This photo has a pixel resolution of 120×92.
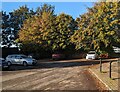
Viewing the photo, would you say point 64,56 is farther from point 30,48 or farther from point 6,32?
point 6,32

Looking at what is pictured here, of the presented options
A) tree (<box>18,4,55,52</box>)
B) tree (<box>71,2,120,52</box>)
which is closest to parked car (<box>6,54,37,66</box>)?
tree (<box>71,2,120,52</box>)

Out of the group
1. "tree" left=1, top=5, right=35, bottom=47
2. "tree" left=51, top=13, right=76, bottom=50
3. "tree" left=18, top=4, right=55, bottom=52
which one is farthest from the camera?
"tree" left=1, top=5, right=35, bottom=47

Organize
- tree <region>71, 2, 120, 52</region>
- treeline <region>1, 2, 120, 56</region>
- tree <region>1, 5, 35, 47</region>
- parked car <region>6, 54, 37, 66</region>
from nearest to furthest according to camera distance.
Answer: tree <region>71, 2, 120, 52</region>
treeline <region>1, 2, 120, 56</region>
parked car <region>6, 54, 37, 66</region>
tree <region>1, 5, 35, 47</region>

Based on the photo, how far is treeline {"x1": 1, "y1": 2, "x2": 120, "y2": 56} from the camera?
33.6 metres

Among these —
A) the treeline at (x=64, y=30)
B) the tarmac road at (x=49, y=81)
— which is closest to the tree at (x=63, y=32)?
the treeline at (x=64, y=30)

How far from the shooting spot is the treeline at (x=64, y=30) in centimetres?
3362

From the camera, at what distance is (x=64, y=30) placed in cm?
5894

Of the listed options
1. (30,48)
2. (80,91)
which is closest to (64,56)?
(30,48)

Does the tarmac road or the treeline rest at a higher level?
the treeline

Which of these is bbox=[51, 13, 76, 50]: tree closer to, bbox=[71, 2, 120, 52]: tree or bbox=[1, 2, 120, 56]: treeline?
bbox=[1, 2, 120, 56]: treeline

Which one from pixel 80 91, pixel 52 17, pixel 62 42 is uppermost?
pixel 52 17

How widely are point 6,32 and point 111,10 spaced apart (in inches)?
1797

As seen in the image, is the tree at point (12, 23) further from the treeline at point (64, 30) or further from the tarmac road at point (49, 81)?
the tarmac road at point (49, 81)

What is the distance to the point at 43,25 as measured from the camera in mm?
60875
